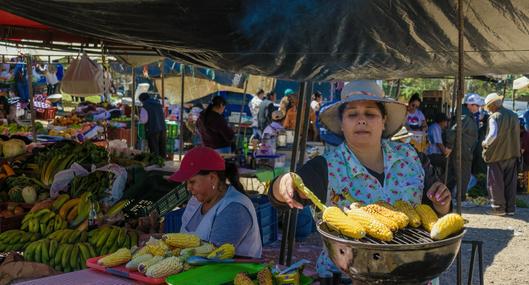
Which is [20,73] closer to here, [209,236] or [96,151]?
[96,151]

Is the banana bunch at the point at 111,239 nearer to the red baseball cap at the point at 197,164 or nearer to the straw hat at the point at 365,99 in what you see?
the red baseball cap at the point at 197,164

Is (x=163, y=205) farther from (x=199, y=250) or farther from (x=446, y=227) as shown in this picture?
(x=446, y=227)

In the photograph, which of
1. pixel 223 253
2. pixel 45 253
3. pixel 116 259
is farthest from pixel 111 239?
pixel 223 253

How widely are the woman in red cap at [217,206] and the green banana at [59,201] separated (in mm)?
1591

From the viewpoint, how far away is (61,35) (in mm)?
7680

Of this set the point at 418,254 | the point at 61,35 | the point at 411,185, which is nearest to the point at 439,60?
the point at 411,185

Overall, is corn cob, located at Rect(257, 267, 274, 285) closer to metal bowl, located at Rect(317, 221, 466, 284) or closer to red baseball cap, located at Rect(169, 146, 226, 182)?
metal bowl, located at Rect(317, 221, 466, 284)

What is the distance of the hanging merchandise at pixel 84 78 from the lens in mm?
10312

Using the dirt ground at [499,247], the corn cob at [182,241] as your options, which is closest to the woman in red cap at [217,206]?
the corn cob at [182,241]

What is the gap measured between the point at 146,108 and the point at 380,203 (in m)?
11.1

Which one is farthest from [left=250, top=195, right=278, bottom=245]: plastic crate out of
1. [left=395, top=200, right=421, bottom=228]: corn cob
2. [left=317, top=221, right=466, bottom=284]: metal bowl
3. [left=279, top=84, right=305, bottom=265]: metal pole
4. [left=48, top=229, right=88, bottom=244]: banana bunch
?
[left=317, top=221, right=466, bottom=284]: metal bowl

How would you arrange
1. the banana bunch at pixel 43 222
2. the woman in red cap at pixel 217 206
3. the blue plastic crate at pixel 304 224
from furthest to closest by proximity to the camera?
1. the blue plastic crate at pixel 304 224
2. the banana bunch at pixel 43 222
3. the woman in red cap at pixel 217 206

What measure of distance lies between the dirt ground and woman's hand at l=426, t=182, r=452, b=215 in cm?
391

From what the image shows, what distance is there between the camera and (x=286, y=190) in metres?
2.28
